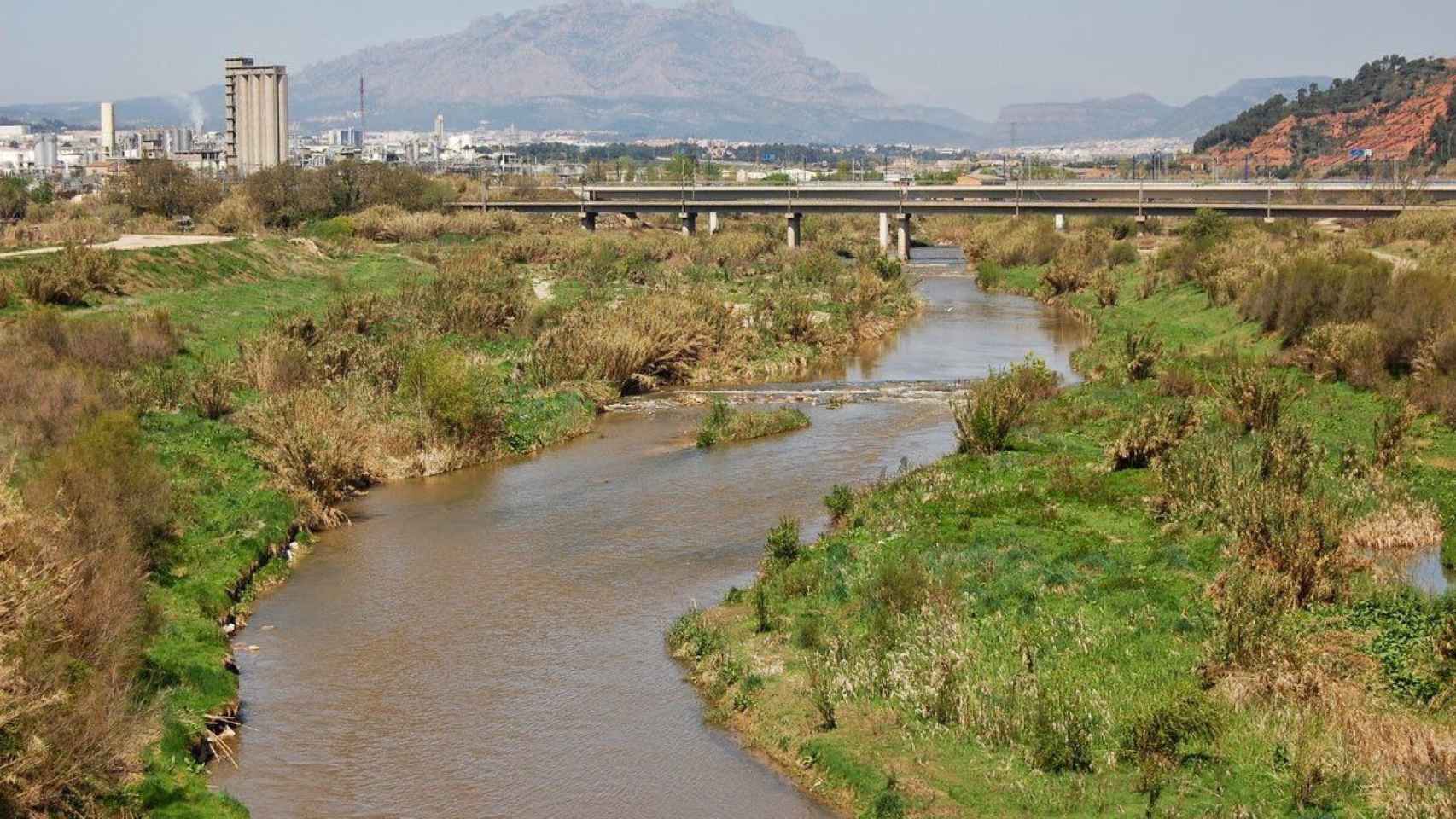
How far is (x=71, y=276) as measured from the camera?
36.8 meters

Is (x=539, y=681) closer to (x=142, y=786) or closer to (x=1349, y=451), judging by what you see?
(x=142, y=786)

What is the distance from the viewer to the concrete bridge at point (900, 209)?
69731mm

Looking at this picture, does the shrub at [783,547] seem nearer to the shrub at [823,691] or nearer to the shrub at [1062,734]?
the shrub at [823,691]

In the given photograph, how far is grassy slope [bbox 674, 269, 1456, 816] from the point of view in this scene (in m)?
14.1

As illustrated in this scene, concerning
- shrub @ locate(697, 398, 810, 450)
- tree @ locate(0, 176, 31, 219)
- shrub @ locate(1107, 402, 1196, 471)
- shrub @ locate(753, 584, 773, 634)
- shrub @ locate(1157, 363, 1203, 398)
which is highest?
tree @ locate(0, 176, 31, 219)

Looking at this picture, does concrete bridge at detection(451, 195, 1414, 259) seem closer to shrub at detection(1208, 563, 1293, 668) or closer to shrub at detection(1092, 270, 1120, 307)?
shrub at detection(1092, 270, 1120, 307)

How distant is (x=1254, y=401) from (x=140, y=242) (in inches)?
1407

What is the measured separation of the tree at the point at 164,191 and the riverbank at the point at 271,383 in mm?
17931

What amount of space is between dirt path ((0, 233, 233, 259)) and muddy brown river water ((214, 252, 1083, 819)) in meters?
18.6

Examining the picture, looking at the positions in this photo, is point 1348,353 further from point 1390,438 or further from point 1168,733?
point 1168,733

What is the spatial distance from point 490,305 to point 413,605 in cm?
2168

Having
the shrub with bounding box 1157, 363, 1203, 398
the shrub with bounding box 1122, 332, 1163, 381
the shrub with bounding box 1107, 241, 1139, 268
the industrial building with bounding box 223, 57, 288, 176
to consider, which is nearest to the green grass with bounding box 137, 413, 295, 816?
the shrub with bounding box 1157, 363, 1203, 398

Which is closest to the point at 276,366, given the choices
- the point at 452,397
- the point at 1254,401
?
the point at 452,397

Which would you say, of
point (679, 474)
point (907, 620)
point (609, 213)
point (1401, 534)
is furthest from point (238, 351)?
point (609, 213)
